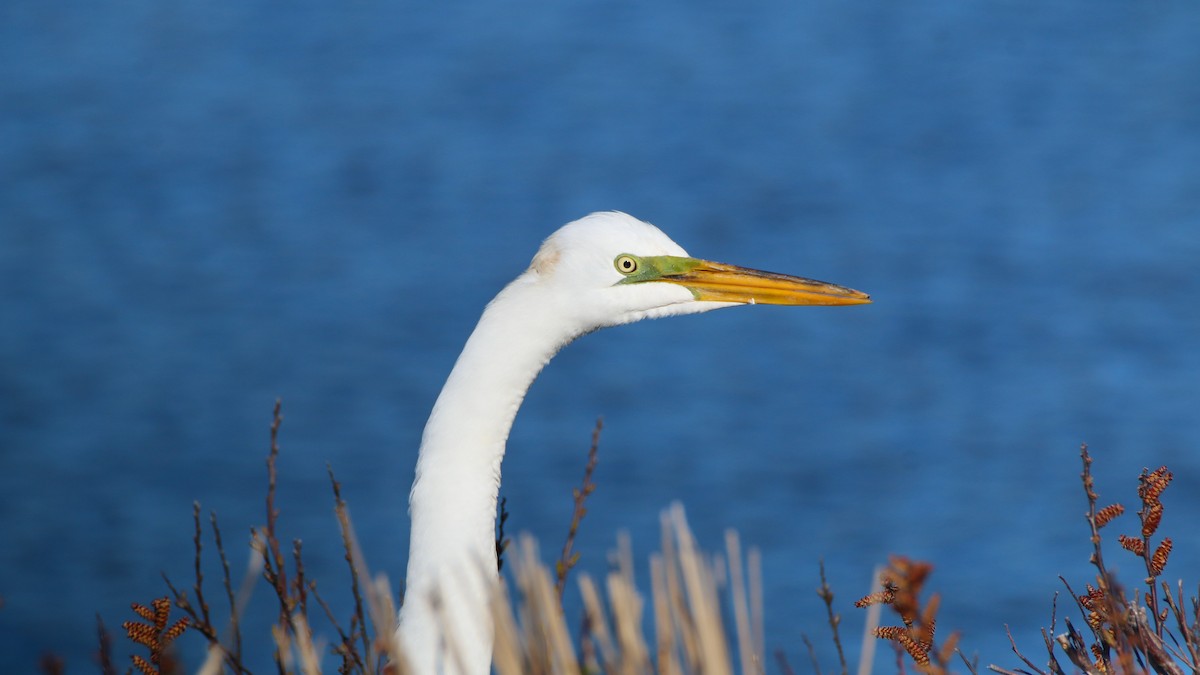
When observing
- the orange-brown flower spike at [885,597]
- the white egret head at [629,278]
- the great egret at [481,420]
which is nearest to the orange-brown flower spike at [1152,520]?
the orange-brown flower spike at [885,597]

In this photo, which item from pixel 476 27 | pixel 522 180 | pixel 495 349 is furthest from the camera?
pixel 476 27

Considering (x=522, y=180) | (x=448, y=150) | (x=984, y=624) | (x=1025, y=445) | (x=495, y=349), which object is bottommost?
(x=495, y=349)

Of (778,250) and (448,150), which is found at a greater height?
(448,150)

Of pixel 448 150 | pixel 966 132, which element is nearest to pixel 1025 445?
pixel 966 132

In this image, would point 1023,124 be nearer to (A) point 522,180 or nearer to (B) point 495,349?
(A) point 522,180

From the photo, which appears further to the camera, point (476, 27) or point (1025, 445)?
point (476, 27)

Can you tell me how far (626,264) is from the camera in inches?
107

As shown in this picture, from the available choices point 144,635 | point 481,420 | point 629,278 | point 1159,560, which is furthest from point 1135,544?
point 144,635

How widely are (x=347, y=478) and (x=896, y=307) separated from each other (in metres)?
5.11

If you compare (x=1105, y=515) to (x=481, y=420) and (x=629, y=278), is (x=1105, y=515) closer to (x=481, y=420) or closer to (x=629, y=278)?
(x=629, y=278)

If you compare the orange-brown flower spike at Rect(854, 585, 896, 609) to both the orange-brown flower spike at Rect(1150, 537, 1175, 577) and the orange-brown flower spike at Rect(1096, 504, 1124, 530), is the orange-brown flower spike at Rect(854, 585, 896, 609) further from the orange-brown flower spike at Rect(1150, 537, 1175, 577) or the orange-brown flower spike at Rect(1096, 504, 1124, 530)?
the orange-brown flower spike at Rect(1150, 537, 1175, 577)

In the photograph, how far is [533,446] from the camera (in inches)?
444

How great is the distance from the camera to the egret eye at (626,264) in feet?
8.84

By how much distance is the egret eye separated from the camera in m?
2.69
